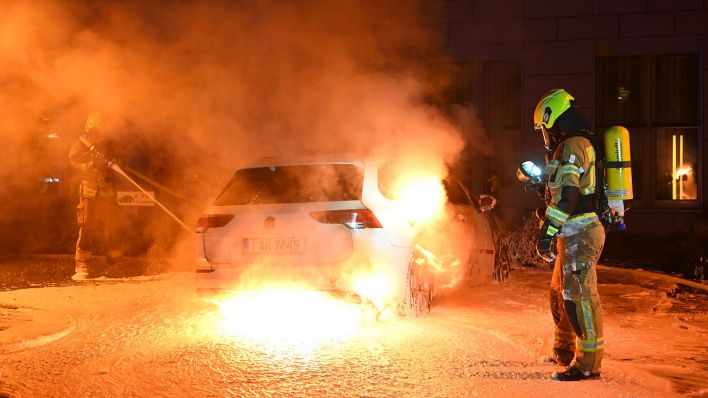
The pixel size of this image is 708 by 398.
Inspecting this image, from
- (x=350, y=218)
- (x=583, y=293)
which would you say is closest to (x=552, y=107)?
(x=583, y=293)

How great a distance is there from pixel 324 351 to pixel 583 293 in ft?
6.36

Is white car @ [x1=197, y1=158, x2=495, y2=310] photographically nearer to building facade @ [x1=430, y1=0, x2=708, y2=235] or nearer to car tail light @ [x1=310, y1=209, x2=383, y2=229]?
car tail light @ [x1=310, y1=209, x2=383, y2=229]

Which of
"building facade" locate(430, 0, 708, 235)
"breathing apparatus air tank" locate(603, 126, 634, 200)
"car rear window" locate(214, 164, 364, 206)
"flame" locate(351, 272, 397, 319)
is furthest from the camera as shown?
"building facade" locate(430, 0, 708, 235)

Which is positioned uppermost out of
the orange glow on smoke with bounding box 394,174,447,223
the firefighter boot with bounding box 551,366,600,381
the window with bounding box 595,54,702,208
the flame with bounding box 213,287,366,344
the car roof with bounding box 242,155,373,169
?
the window with bounding box 595,54,702,208

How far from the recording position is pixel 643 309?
24.8 feet

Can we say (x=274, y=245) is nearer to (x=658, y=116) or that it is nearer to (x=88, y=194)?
(x=88, y=194)

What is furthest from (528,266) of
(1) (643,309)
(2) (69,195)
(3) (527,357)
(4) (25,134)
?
(2) (69,195)

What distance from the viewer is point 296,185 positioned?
6586 millimetres

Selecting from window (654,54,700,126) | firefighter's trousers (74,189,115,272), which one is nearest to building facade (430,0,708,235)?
window (654,54,700,126)

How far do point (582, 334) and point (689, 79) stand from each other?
13.0 meters

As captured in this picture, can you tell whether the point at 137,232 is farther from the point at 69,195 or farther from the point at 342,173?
the point at 342,173

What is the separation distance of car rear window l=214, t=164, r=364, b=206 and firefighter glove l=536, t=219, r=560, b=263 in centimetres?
185

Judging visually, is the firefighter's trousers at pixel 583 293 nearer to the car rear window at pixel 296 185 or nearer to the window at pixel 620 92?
the car rear window at pixel 296 185

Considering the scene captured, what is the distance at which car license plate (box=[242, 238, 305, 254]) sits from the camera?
20.3 feet
